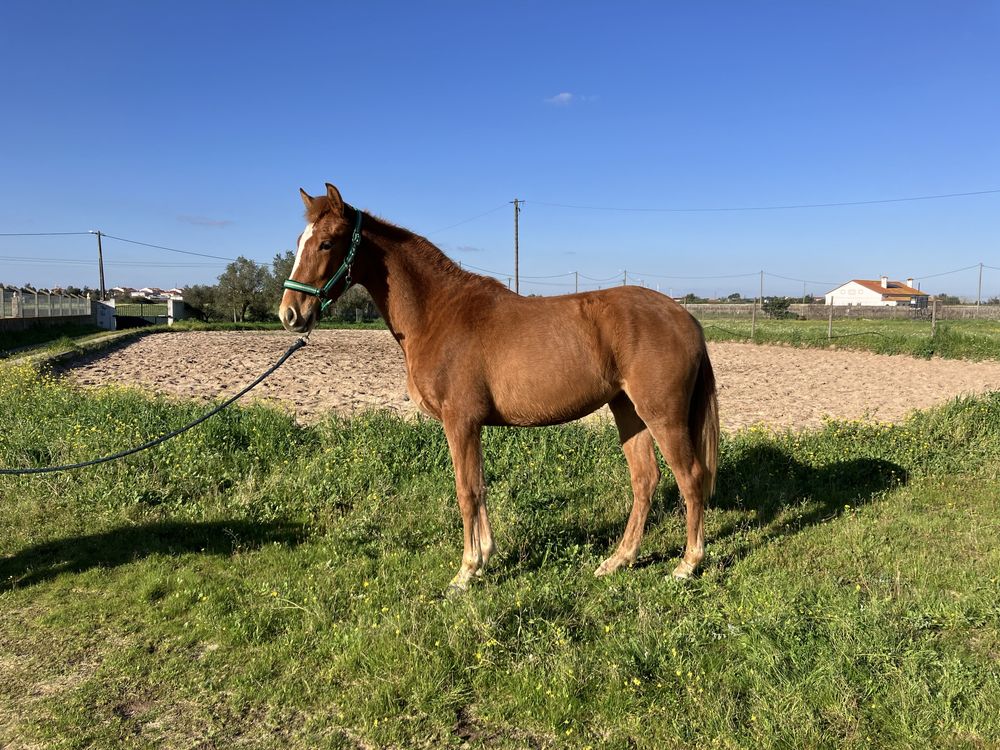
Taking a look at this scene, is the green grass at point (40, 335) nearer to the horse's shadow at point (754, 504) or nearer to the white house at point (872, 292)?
the horse's shadow at point (754, 504)

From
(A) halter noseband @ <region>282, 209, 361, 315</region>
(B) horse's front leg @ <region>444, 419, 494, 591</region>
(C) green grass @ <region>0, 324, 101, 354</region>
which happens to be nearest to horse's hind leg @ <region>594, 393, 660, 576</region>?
(B) horse's front leg @ <region>444, 419, 494, 591</region>

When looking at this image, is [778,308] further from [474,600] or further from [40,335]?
[474,600]

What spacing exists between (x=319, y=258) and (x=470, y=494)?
1817 millimetres

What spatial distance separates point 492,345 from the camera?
3.80m

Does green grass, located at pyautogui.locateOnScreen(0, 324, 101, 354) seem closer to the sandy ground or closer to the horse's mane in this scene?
the sandy ground

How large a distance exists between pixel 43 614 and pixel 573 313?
3.82 m

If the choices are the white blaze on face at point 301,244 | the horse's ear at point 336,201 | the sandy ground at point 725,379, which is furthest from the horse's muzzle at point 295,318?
the sandy ground at point 725,379

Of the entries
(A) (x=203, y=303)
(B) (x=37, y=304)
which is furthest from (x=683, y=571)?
(A) (x=203, y=303)

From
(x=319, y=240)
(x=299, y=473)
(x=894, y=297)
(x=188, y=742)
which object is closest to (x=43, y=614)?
(x=188, y=742)

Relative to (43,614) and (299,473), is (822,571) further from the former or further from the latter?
(43,614)

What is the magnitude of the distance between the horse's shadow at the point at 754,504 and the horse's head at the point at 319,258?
7.30ft

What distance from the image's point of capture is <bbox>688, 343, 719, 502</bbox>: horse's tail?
4109 mm

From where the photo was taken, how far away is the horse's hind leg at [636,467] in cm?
423

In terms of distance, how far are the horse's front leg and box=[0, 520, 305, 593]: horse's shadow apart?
5.31 ft
